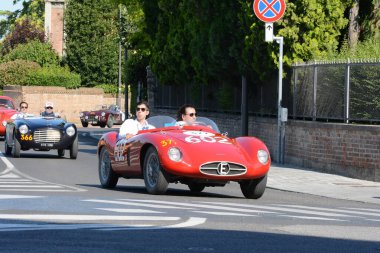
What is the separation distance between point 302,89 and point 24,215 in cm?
1802

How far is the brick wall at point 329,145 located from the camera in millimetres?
25203

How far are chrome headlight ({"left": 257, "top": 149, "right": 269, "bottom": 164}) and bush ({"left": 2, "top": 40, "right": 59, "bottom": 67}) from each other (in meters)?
74.5

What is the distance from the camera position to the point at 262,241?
35.2 feet

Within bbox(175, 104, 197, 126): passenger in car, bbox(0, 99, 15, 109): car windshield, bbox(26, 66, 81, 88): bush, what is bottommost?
bbox(0, 99, 15, 109): car windshield

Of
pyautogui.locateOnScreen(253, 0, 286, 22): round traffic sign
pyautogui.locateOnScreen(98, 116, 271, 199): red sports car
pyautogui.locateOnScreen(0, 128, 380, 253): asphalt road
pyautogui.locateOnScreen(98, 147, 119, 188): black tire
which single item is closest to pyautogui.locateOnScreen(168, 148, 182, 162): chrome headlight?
pyautogui.locateOnScreen(98, 116, 271, 199): red sports car

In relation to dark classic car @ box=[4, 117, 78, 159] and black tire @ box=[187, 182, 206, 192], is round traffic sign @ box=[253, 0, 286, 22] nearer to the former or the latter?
dark classic car @ box=[4, 117, 78, 159]

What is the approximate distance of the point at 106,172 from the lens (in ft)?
66.5

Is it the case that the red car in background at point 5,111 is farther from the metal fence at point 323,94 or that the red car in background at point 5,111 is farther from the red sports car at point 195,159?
the red sports car at point 195,159

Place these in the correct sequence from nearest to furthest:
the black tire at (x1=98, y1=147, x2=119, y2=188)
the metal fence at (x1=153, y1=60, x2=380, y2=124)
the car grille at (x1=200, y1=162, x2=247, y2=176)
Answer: the car grille at (x1=200, y1=162, x2=247, y2=176) < the black tire at (x1=98, y1=147, x2=119, y2=188) < the metal fence at (x1=153, y1=60, x2=380, y2=124)

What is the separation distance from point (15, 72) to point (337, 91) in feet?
202

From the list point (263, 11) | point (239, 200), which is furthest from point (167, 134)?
point (263, 11)

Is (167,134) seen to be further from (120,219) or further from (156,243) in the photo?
(156,243)

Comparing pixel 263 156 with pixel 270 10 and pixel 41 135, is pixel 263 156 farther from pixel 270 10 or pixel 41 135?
pixel 41 135

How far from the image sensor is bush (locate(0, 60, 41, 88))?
86.6 m
